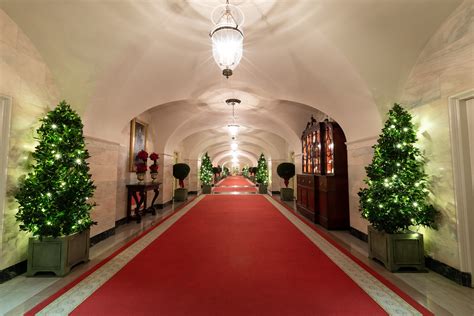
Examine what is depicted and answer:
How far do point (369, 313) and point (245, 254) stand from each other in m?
1.81

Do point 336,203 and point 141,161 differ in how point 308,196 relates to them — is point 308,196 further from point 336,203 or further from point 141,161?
point 141,161

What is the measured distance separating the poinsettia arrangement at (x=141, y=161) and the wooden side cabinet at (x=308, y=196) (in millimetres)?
4657

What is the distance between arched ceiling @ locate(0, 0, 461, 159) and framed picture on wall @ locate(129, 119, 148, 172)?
1.34 meters

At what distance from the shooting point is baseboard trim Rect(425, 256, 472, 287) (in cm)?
259

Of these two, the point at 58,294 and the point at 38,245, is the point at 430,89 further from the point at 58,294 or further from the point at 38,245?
the point at 38,245

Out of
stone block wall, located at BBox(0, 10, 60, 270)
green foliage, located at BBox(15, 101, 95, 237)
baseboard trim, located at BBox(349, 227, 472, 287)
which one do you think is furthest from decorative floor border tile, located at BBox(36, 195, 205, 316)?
baseboard trim, located at BBox(349, 227, 472, 287)

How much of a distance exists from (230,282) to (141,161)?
5171 mm

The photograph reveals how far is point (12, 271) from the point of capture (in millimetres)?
2791

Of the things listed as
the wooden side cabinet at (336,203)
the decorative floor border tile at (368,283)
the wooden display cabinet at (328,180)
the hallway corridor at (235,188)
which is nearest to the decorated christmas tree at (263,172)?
the hallway corridor at (235,188)

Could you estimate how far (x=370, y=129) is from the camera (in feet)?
13.7

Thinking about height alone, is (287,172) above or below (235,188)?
above

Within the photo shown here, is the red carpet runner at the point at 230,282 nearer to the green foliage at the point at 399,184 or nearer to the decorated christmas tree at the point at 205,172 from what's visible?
the green foliage at the point at 399,184

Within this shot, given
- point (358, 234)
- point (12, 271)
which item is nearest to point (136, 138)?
point (12, 271)

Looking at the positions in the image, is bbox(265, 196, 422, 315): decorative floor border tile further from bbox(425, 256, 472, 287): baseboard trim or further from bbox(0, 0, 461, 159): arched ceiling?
bbox(0, 0, 461, 159): arched ceiling
